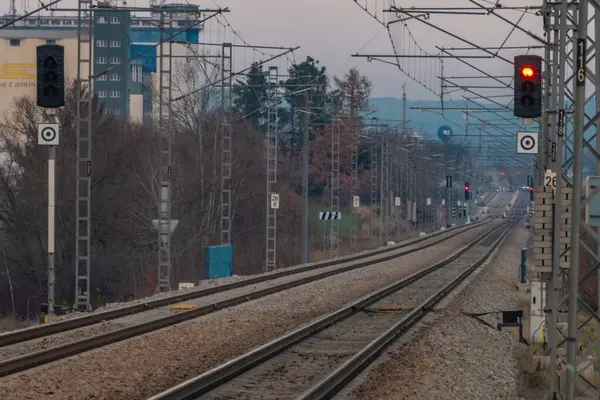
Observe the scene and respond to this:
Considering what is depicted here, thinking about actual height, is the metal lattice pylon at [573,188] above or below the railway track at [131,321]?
above

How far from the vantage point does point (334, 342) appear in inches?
853

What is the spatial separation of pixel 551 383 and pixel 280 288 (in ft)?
62.9

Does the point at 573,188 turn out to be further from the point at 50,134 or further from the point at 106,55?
the point at 106,55

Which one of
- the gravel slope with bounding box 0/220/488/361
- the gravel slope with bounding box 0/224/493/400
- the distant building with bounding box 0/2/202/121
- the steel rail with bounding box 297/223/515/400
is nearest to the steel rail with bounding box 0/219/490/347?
the gravel slope with bounding box 0/220/488/361

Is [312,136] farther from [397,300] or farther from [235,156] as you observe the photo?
[397,300]

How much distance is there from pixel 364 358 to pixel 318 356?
92 cm

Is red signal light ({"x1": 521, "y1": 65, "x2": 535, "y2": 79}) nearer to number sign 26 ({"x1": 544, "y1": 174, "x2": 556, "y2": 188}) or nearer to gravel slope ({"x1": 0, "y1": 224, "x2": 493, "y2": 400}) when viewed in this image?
number sign 26 ({"x1": 544, "y1": 174, "x2": 556, "y2": 188})

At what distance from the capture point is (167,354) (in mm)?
19094

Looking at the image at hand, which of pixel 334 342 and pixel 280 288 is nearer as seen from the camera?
pixel 334 342

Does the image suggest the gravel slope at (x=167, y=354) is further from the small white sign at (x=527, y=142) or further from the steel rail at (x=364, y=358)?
the small white sign at (x=527, y=142)

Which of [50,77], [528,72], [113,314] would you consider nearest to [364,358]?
[113,314]

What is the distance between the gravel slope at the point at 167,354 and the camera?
15250 mm

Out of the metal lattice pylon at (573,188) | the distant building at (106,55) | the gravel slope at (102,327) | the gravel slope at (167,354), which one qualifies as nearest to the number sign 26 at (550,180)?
the metal lattice pylon at (573,188)

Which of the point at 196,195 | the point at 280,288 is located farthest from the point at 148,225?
the point at 280,288
